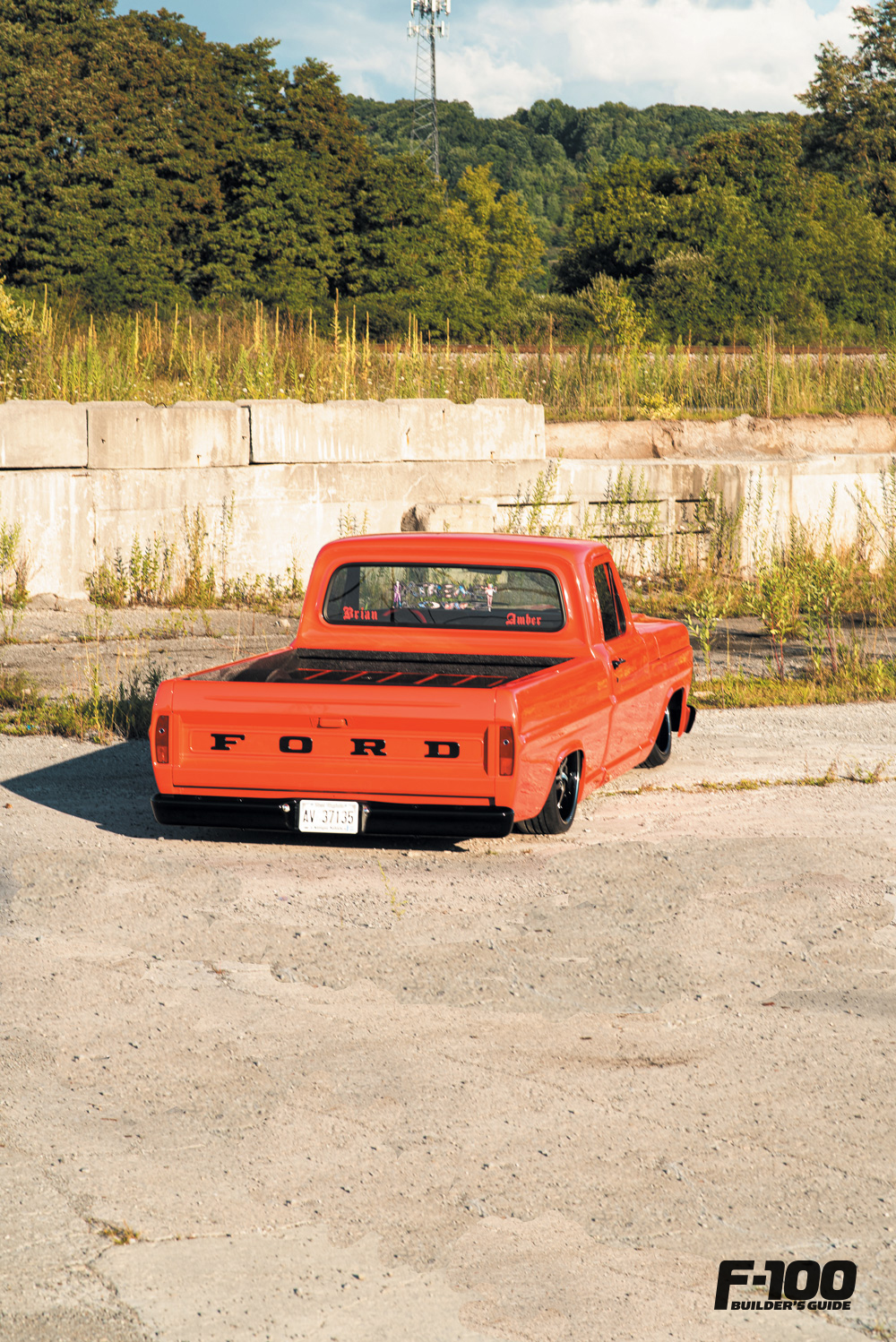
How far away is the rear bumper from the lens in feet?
20.4

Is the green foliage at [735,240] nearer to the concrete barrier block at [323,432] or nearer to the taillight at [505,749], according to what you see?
the concrete barrier block at [323,432]

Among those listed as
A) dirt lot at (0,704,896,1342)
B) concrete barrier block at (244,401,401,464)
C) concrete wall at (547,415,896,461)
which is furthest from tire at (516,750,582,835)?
concrete wall at (547,415,896,461)

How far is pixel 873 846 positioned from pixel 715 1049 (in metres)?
2.46

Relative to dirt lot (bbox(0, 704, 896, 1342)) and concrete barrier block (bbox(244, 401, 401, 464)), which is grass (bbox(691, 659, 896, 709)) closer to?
dirt lot (bbox(0, 704, 896, 1342))

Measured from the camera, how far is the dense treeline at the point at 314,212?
40.5 m

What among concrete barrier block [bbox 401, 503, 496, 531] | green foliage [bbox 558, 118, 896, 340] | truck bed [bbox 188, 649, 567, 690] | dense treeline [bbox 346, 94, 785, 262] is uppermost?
dense treeline [bbox 346, 94, 785, 262]

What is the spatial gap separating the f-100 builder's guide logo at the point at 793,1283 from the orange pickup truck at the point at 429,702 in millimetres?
3004

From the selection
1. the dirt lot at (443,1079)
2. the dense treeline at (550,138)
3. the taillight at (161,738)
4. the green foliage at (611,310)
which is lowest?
the dirt lot at (443,1079)

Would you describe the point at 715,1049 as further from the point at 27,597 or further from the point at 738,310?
the point at 738,310

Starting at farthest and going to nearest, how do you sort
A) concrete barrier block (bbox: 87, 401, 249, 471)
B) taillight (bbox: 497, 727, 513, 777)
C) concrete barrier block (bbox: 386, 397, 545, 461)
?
concrete barrier block (bbox: 386, 397, 545, 461) < concrete barrier block (bbox: 87, 401, 249, 471) < taillight (bbox: 497, 727, 513, 777)

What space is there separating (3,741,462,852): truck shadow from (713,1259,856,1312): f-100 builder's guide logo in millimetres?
3519

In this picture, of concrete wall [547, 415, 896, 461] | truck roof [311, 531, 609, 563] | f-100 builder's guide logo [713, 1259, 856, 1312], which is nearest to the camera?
f-100 builder's guide logo [713, 1259, 856, 1312]

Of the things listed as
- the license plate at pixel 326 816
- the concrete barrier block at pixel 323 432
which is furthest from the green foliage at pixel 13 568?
the license plate at pixel 326 816

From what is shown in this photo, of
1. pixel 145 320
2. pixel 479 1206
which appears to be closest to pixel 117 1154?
pixel 479 1206
